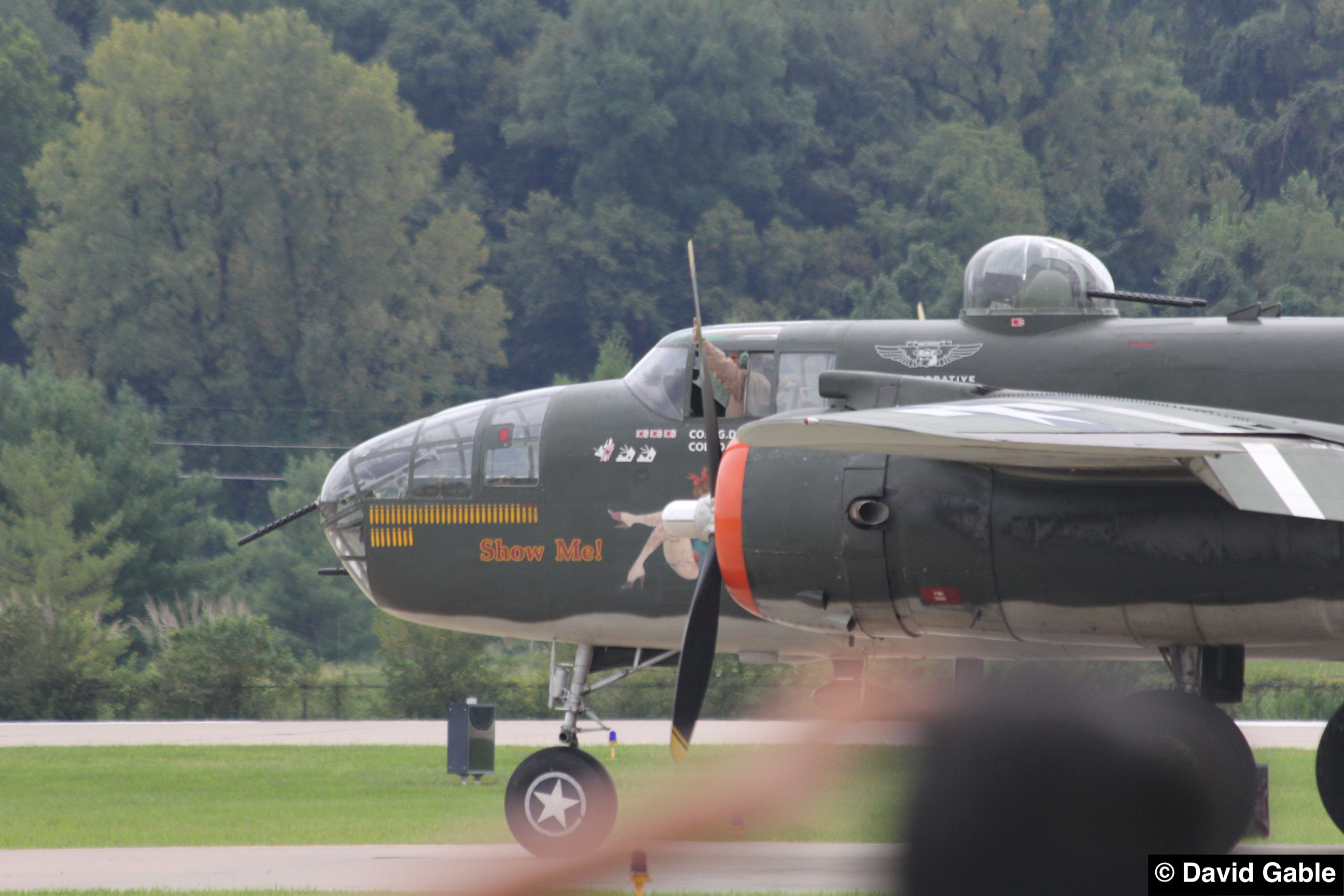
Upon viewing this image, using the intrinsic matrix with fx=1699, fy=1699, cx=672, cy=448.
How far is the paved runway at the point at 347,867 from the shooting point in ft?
41.1

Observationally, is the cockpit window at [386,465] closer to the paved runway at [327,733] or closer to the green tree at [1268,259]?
the paved runway at [327,733]

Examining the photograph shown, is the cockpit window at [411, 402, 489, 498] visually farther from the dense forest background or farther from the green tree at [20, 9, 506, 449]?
the green tree at [20, 9, 506, 449]

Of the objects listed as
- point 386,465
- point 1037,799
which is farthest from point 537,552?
point 1037,799

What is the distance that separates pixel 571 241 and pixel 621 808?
62.2 m

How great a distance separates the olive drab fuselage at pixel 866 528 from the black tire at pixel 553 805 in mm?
1165

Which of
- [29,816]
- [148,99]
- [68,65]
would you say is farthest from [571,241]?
[29,816]

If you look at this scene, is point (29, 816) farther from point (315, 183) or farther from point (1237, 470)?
point (315, 183)

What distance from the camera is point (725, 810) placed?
6215 millimetres

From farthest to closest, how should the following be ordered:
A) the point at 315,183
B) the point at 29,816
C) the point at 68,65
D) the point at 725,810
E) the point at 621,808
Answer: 1. the point at 68,65
2. the point at 315,183
3. the point at 29,816
4. the point at 621,808
5. the point at 725,810

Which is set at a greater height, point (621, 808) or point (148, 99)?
point (148, 99)

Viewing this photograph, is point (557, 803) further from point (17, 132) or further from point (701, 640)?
point (17, 132)

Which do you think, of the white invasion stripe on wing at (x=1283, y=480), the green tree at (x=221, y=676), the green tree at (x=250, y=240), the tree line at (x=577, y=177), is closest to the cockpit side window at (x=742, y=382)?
the white invasion stripe on wing at (x=1283, y=480)

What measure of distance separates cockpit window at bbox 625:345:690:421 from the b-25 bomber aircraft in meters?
0.02

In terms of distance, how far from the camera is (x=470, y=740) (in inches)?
782
